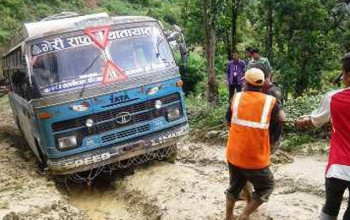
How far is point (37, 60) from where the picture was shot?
7.55 meters

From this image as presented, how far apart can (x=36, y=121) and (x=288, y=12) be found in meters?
10.3

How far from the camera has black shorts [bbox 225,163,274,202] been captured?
5.00 metres

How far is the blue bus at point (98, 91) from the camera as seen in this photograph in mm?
7480

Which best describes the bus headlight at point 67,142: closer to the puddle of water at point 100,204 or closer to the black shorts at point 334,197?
the puddle of water at point 100,204

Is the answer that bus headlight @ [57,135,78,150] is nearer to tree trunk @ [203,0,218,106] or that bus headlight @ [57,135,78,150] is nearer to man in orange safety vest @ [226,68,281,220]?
man in orange safety vest @ [226,68,281,220]

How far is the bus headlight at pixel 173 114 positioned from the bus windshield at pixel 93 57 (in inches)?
27.6

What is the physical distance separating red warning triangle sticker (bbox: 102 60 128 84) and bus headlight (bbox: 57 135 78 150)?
97 centimetres

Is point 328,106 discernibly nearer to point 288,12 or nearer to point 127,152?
point 127,152

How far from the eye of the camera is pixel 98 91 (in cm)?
758

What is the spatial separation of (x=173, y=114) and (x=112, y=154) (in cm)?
121

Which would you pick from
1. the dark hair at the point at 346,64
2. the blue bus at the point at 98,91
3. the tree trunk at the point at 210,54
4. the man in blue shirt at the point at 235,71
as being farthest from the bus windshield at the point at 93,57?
the tree trunk at the point at 210,54

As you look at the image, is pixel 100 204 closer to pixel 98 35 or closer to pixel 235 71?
pixel 98 35

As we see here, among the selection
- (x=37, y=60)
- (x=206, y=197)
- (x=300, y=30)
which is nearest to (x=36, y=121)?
(x=37, y=60)

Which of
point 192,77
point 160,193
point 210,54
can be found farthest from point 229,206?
point 192,77
